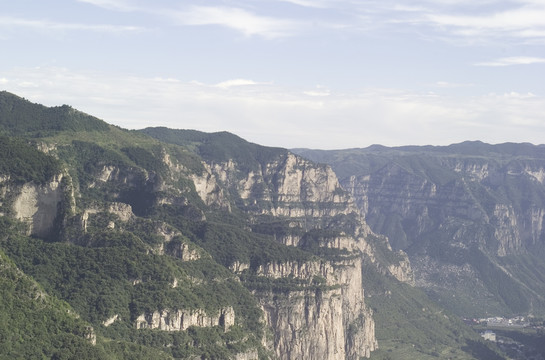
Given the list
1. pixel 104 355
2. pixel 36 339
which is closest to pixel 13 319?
pixel 36 339

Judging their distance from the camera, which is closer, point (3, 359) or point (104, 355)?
point (3, 359)

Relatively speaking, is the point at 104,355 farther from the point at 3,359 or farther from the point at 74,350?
the point at 3,359

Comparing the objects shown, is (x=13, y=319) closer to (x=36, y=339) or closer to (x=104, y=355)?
(x=36, y=339)

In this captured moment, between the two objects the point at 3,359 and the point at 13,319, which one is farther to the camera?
the point at 13,319

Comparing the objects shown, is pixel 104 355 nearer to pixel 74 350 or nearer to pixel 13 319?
pixel 74 350

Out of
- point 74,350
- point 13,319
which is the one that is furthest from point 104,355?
point 13,319
